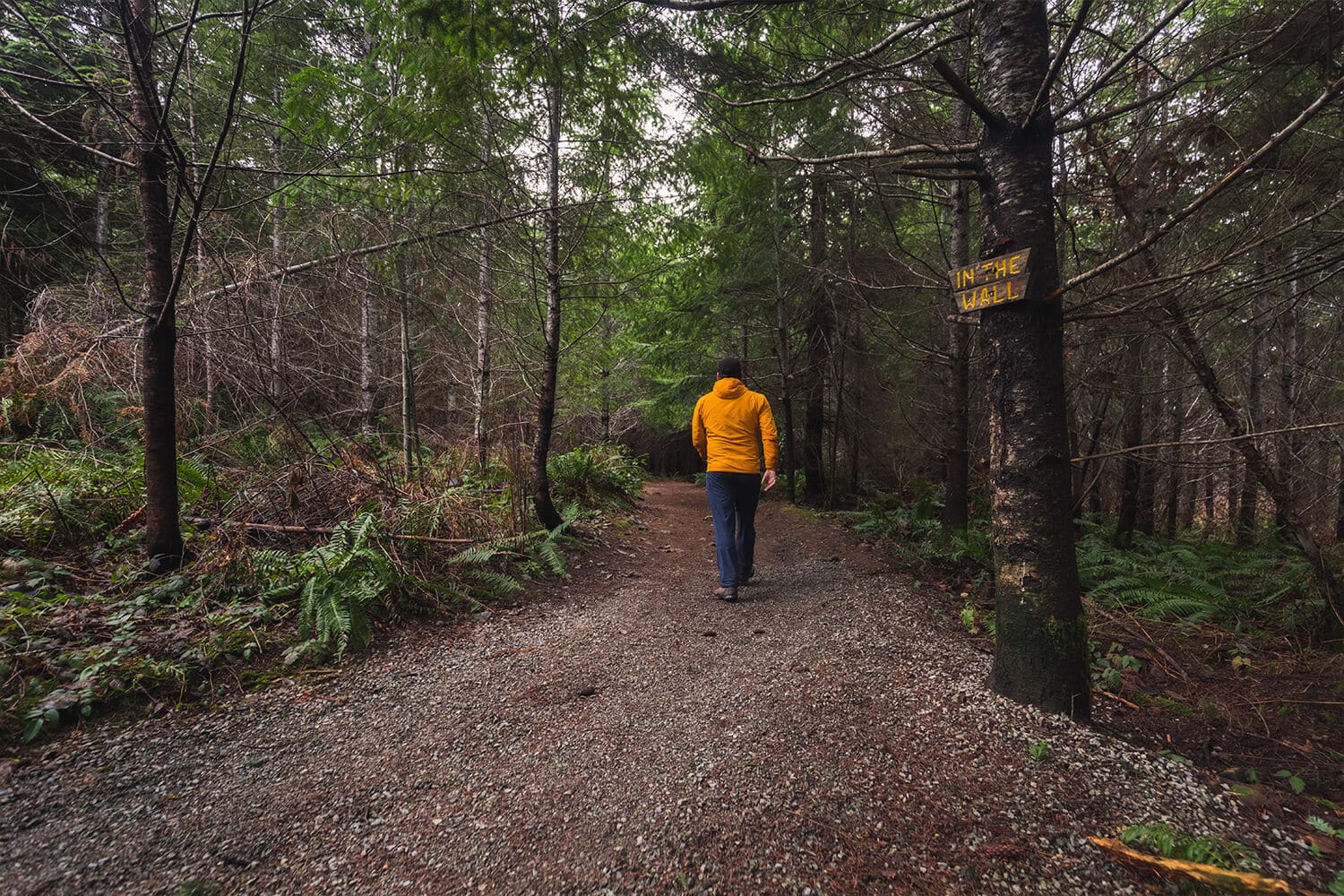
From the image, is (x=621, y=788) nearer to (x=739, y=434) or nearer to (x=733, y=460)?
(x=733, y=460)

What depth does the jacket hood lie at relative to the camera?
5.21 meters

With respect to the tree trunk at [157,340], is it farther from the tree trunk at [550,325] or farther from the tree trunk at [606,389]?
the tree trunk at [606,389]

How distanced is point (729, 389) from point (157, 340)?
4763mm

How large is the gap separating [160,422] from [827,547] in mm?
7444

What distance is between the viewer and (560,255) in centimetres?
634

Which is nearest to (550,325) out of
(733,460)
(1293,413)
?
(733,460)

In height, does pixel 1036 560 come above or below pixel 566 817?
above

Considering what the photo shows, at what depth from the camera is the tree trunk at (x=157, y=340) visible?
3.65 metres

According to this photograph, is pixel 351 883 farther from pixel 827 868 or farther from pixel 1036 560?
pixel 1036 560

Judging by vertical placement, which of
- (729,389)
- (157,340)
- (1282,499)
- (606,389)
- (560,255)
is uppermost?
(560,255)

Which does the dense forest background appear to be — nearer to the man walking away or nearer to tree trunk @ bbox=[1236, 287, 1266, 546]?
tree trunk @ bbox=[1236, 287, 1266, 546]

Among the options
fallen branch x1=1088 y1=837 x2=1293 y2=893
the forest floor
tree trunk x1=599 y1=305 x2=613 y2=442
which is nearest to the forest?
the forest floor

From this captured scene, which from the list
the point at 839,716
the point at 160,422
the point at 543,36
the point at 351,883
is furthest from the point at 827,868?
the point at 543,36

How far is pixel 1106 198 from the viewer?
416 centimetres
